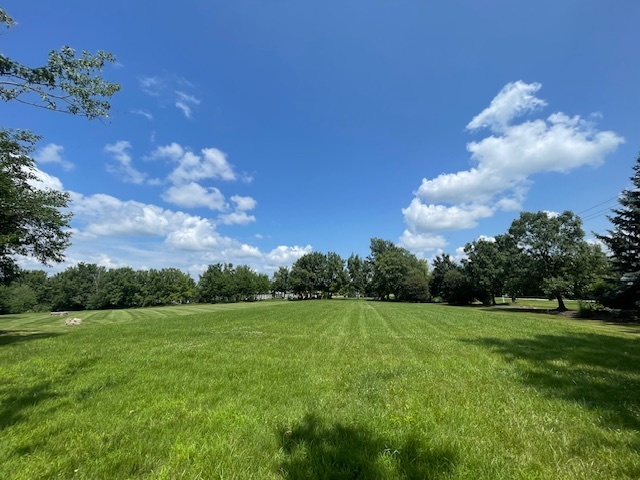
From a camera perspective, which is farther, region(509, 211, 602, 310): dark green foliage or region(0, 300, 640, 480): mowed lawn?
region(509, 211, 602, 310): dark green foliage

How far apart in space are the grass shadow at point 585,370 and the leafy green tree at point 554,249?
28.9m

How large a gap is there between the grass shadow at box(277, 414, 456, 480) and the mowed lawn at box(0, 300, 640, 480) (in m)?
0.02

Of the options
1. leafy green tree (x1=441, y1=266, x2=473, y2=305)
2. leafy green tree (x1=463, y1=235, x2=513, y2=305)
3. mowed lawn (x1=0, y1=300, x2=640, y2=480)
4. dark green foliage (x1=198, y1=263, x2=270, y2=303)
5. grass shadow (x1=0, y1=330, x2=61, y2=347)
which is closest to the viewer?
mowed lawn (x1=0, y1=300, x2=640, y2=480)

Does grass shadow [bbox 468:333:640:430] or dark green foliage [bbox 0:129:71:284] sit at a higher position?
dark green foliage [bbox 0:129:71:284]

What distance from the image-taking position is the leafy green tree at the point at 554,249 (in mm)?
37062

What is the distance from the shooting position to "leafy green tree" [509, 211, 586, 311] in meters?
37.1

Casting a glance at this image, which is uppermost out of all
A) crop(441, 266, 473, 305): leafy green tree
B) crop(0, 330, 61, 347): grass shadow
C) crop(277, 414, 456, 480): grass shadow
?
crop(441, 266, 473, 305): leafy green tree

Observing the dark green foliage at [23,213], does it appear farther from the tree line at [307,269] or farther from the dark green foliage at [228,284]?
the dark green foliage at [228,284]

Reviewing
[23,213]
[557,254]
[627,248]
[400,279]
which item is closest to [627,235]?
[627,248]

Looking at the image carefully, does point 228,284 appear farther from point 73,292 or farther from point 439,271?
point 439,271

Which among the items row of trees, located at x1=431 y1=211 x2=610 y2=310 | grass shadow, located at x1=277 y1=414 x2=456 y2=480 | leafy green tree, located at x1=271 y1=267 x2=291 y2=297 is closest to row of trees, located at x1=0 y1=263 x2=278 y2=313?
leafy green tree, located at x1=271 y1=267 x2=291 y2=297

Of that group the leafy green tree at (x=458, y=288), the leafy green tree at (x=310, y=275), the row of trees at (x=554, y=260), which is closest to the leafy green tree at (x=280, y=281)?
the leafy green tree at (x=310, y=275)

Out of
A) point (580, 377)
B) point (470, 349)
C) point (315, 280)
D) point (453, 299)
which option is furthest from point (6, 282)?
point (315, 280)

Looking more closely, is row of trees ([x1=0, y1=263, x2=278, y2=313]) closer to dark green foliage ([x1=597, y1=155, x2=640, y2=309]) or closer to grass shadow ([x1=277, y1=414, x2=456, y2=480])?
dark green foliage ([x1=597, y1=155, x2=640, y2=309])
